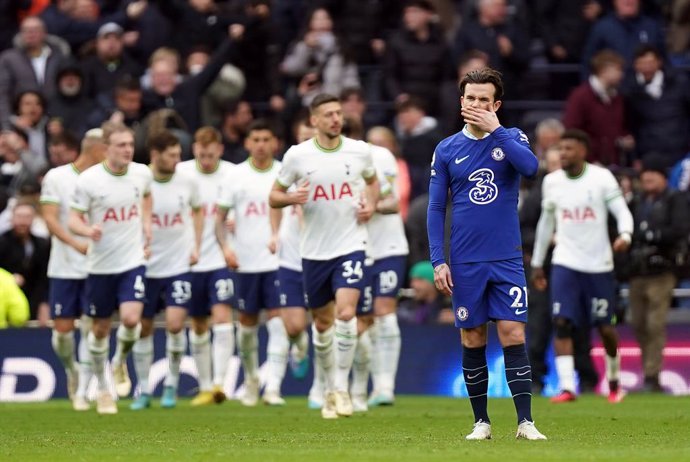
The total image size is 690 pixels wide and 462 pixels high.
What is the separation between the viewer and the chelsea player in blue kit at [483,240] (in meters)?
11.9

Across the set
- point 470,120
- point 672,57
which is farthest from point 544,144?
point 470,120

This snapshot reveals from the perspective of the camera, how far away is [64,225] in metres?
19.2

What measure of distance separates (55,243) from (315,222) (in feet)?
14.9

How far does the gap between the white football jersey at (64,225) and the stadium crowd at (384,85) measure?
232 centimetres

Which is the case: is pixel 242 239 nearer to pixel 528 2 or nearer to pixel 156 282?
pixel 156 282

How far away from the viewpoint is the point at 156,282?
19000 mm

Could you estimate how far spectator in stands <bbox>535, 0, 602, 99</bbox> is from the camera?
85.1 feet

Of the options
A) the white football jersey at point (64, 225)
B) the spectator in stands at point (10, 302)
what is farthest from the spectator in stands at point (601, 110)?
the spectator in stands at point (10, 302)

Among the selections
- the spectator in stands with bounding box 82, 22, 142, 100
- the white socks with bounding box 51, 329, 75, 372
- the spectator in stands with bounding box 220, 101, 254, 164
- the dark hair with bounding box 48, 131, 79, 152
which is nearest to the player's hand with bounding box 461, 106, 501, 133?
the white socks with bounding box 51, 329, 75, 372

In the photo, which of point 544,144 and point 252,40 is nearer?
point 544,144

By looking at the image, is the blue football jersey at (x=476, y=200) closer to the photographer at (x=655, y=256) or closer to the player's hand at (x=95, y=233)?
the player's hand at (x=95, y=233)

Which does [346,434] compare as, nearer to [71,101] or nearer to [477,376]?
[477,376]

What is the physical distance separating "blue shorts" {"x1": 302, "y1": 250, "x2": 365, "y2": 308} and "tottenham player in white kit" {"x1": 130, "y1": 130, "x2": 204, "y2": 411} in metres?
3.21

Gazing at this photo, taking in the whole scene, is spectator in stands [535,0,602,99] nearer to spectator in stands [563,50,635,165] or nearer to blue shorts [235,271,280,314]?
spectator in stands [563,50,635,165]
